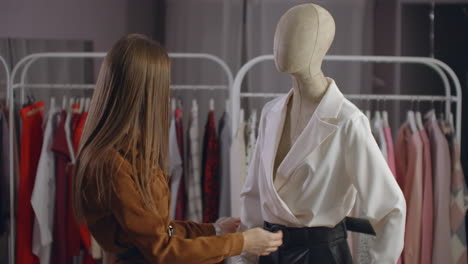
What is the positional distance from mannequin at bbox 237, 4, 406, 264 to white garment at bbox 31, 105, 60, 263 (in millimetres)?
1389

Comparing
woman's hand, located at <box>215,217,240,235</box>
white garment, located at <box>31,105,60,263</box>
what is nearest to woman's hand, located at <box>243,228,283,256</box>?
woman's hand, located at <box>215,217,240,235</box>

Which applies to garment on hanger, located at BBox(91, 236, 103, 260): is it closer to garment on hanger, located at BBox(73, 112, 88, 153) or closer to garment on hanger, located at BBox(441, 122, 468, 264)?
garment on hanger, located at BBox(73, 112, 88, 153)

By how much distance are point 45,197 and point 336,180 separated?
158 cm

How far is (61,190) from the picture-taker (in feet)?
8.29

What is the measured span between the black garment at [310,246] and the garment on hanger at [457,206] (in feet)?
3.47

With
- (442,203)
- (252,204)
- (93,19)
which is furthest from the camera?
(93,19)

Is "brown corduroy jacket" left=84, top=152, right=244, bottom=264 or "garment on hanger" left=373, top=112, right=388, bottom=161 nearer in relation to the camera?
"brown corduroy jacket" left=84, top=152, right=244, bottom=264

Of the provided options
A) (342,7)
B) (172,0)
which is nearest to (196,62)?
(172,0)

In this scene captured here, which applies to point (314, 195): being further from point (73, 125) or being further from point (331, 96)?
point (73, 125)

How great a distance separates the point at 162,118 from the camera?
55.0 inches

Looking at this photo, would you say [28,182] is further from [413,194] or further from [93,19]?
[413,194]

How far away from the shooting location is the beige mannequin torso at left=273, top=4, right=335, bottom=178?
135 centimetres

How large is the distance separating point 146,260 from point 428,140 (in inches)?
53.9

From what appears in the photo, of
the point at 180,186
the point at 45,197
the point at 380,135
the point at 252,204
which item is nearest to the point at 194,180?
the point at 180,186
